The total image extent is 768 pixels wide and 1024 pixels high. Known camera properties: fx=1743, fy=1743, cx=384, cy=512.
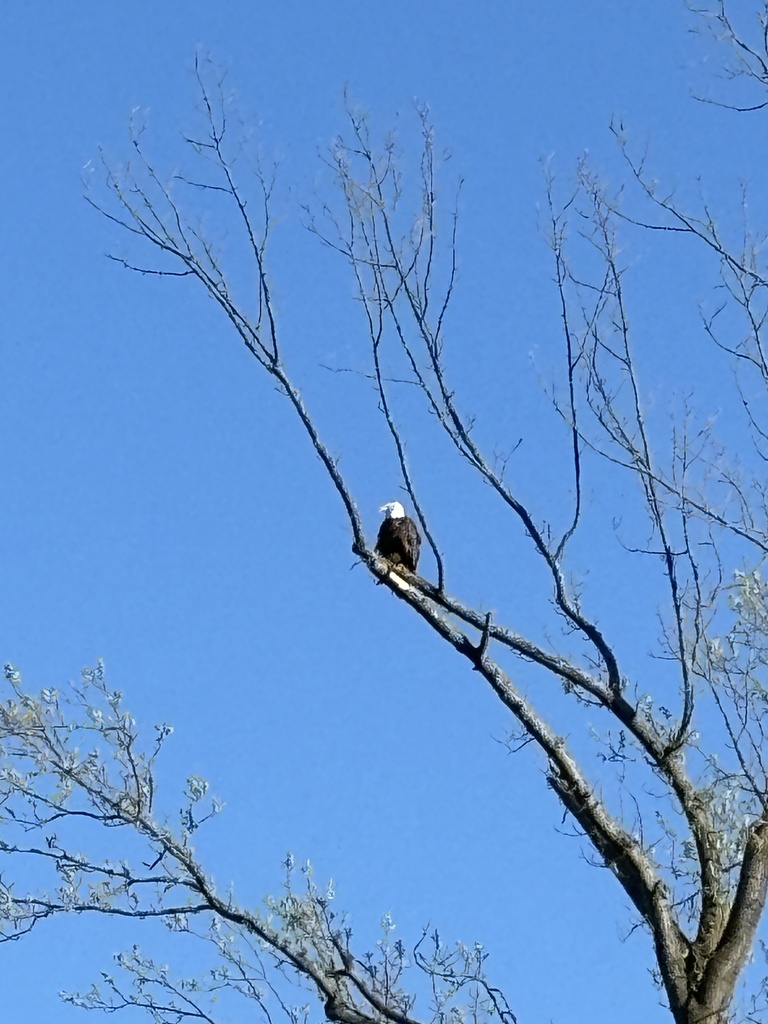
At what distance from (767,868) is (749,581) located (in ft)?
4.35

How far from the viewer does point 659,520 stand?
7.72 m

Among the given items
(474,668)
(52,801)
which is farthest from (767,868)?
(52,801)

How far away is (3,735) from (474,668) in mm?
2229

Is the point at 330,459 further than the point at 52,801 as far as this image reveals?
No

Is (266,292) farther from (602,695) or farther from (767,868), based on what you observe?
(767,868)

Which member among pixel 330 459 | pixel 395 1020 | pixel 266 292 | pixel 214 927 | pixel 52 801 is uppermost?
pixel 266 292

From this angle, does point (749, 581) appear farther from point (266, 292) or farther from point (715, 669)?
point (266, 292)

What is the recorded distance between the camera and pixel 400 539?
945cm

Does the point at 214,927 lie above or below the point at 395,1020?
above

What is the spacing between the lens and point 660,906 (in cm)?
809

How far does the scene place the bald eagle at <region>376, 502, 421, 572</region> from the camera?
30.6 feet

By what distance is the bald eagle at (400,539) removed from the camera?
368 inches

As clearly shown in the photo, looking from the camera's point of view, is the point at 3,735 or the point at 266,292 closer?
the point at 266,292

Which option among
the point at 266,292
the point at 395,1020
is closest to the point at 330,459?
the point at 266,292
